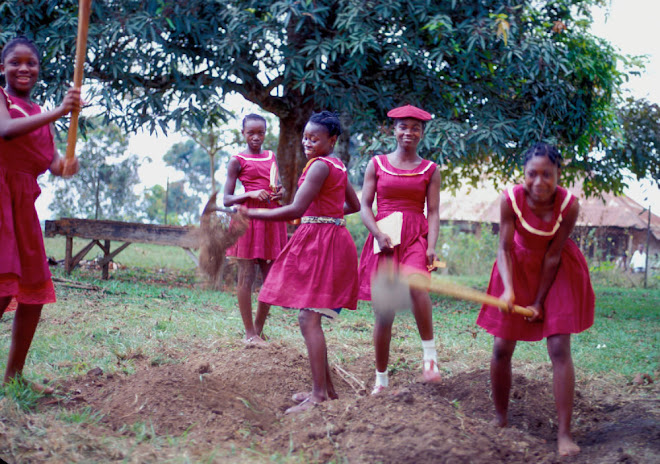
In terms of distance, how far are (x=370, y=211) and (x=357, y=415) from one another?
1343mm

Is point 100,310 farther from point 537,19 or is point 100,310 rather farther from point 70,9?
point 537,19

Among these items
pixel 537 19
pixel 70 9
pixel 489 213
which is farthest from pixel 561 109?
pixel 489 213

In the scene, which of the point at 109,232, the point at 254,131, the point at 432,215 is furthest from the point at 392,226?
the point at 109,232

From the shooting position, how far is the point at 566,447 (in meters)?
3.09

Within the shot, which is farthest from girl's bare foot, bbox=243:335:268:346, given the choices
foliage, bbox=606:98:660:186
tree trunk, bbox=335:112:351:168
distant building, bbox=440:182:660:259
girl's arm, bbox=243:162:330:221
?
distant building, bbox=440:182:660:259

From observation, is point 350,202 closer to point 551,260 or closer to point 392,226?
point 392,226

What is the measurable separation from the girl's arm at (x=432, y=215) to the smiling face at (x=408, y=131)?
0.83 feet

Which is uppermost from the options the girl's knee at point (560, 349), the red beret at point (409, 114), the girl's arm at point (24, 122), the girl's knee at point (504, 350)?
the red beret at point (409, 114)

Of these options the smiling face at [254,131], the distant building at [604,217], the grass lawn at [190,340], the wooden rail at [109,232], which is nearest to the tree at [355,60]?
the wooden rail at [109,232]

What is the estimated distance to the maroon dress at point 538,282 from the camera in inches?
127

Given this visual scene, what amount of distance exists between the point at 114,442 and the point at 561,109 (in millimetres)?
7755

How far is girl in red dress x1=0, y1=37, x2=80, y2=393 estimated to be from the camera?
10.5 feet

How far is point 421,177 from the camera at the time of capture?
4004mm

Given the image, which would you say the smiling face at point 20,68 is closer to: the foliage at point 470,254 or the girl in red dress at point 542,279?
the girl in red dress at point 542,279
